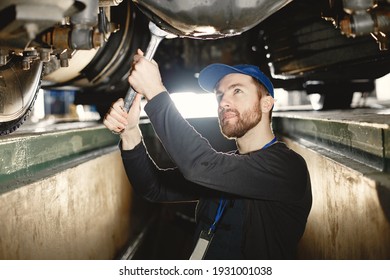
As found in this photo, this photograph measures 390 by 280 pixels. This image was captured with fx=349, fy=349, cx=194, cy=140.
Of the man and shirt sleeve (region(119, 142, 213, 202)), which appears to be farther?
shirt sleeve (region(119, 142, 213, 202))

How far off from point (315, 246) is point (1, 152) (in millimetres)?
1163

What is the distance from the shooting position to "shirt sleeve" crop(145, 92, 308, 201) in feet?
2.83

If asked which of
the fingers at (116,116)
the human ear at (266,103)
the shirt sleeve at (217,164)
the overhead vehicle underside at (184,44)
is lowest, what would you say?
the shirt sleeve at (217,164)

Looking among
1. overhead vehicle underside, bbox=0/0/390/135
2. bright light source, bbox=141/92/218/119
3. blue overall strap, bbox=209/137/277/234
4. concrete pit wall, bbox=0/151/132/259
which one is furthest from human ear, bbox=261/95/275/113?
bright light source, bbox=141/92/218/119

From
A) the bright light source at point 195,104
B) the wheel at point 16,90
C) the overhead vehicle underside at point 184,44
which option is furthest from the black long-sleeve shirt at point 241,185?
the bright light source at point 195,104

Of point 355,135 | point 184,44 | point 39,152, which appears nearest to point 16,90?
point 39,152

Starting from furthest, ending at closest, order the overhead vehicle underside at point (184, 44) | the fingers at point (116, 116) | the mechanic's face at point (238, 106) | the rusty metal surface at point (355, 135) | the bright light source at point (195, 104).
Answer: the bright light source at point (195, 104)
the mechanic's face at point (238, 106)
the fingers at point (116, 116)
the rusty metal surface at point (355, 135)
the overhead vehicle underside at point (184, 44)

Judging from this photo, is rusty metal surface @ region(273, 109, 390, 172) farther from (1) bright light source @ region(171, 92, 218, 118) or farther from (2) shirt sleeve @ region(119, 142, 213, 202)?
(1) bright light source @ region(171, 92, 218, 118)

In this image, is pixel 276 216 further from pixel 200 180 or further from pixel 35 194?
pixel 35 194

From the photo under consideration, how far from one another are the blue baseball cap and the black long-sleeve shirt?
0.24m

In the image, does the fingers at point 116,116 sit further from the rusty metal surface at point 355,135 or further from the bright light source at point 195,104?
the bright light source at point 195,104

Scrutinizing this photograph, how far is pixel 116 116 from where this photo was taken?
955mm

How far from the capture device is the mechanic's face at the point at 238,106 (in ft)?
3.60

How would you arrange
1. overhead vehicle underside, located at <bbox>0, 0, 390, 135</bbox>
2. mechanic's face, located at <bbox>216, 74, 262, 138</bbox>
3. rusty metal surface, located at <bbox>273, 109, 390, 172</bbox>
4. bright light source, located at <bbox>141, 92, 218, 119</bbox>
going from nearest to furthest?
overhead vehicle underside, located at <bbox>0, 0, 390, 135</bbox>
rusty metal surface, located at <bbox>273, 109, 390, 172</bbox>
mechanic's face, located at <bbox>216, 74, 262, 138</bbox>
bright light source, located at <bbox>141, 92, 218, 119</bbox>
